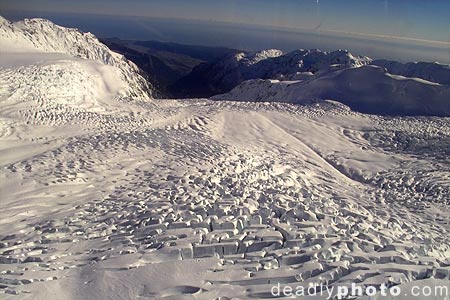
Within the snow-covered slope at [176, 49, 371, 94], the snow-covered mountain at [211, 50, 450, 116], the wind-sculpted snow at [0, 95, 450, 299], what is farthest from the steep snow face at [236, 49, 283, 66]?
the wind-sculpted snow at [0, 95, 450, 299]

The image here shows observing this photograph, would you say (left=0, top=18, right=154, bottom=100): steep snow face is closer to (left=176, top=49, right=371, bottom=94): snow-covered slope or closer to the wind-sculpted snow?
the wind-sculpted snow

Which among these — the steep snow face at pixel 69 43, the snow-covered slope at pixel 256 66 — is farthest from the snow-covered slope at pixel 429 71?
the snow-covered slope at pixel 256 66

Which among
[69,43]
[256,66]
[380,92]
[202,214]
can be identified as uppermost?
[69,43]

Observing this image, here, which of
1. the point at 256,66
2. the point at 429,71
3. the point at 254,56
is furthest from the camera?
the point at 254,56

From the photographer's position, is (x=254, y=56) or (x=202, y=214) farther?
(x=254, y=56)

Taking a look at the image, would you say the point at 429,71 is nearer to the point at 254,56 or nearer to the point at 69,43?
the point at 69,43

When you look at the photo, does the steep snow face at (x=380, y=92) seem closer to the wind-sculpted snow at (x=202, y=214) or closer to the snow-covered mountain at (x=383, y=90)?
the snow-covered mountain at (x=383, y=90)

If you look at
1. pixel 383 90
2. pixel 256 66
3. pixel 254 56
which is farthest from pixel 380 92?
pixel 254 56

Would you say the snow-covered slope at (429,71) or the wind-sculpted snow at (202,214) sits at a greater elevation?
the snow-covered slope at (429,71)

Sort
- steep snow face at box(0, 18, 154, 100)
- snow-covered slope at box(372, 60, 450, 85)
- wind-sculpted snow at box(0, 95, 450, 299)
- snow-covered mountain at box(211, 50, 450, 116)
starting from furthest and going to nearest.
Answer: steep snow face at box(0, 18, 154, 100) < snow-covered slope at box(372, 60, 450, 85) < snow-covered mountain at box(211, 50, 450, 116) < wind-sculpted snow at box(0, 95, 450, 299)

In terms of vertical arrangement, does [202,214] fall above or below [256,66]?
above

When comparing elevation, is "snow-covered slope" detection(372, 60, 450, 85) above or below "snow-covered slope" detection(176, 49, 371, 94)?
above
